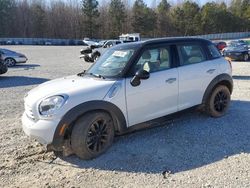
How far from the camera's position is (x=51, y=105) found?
15.6 feet

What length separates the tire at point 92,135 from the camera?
15.7 ft

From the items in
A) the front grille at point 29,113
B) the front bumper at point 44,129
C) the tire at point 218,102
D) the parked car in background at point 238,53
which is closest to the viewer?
the front bumper at point 44,129

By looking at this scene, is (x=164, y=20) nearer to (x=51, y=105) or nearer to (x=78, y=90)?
(x=78, y=90)

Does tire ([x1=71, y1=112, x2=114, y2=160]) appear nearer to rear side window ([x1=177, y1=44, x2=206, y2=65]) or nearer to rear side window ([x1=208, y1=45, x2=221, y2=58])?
rear side window ([x1=177, y1=44, x2=206, y2=65])

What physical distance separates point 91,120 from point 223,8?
9933 cm

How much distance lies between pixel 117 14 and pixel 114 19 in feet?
5.03

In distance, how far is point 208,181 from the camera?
4.20 m

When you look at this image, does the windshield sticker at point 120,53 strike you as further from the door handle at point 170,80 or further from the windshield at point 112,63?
the door handle at point 170,80

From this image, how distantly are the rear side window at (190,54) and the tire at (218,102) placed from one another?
787 mm

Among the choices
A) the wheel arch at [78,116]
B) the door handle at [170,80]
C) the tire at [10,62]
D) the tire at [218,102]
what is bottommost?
the tire at [10,62]

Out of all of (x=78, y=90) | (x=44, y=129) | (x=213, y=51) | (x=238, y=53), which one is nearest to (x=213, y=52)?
(x=213, y=51)

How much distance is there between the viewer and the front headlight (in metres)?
4.71

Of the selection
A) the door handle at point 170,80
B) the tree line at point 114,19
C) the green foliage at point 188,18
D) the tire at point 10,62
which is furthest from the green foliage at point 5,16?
the door handle at point 170,80

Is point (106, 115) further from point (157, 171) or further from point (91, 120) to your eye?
point (157, 171)
